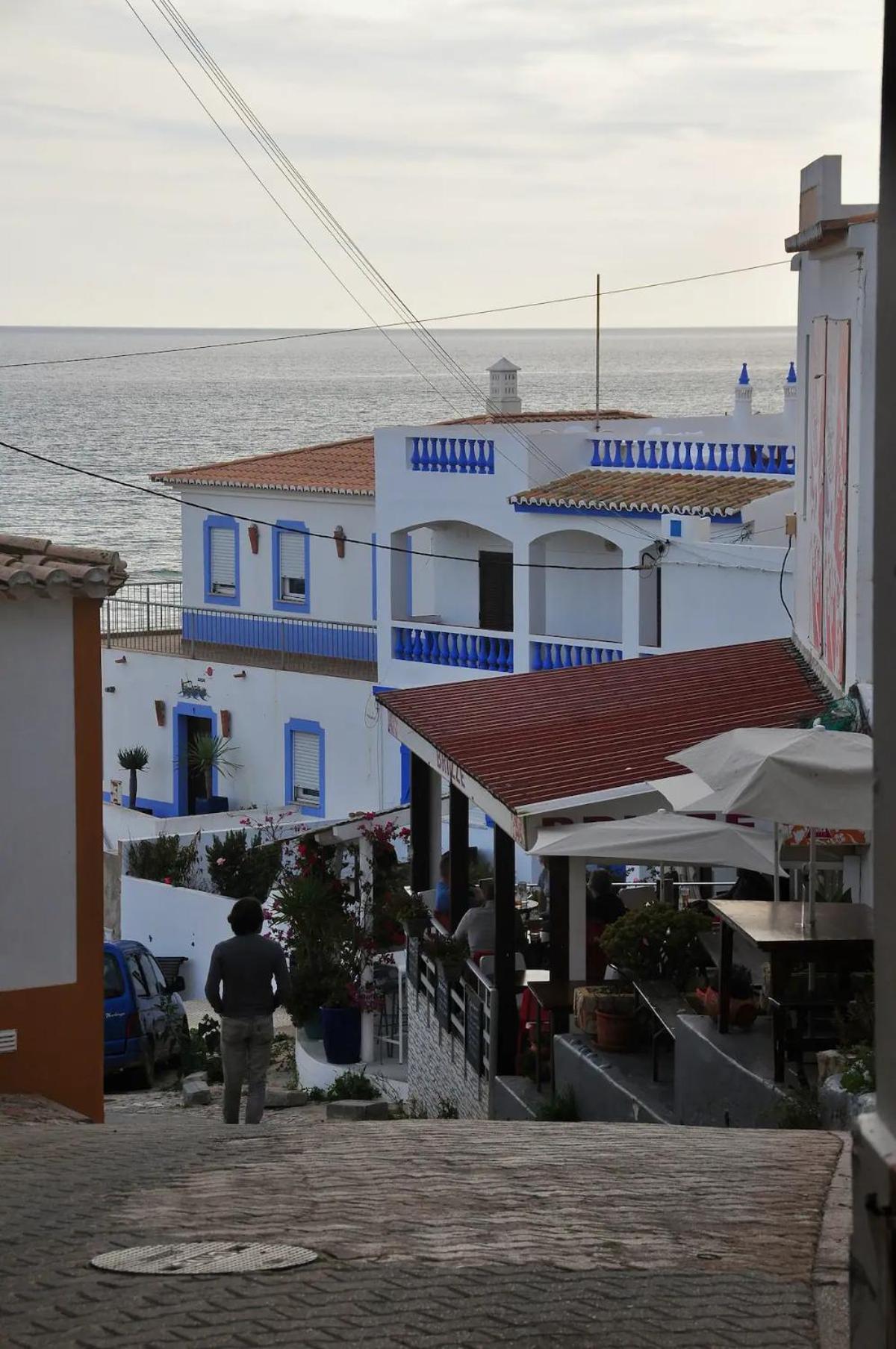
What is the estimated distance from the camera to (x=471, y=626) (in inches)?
1208

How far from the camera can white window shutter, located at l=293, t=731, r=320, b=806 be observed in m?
32.5

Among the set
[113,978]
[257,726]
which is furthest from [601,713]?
[257,726]

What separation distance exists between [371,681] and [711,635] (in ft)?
29.3

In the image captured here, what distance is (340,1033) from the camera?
1697cm

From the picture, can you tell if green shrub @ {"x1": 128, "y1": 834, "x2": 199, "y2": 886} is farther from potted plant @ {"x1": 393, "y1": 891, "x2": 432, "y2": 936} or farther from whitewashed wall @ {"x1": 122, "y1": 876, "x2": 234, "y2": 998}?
potted plant @ {"x1": 393, "y1": 891, "x2": 432, "y2": 936}

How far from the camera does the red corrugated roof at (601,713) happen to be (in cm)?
1286

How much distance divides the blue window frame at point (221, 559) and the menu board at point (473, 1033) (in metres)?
22.5

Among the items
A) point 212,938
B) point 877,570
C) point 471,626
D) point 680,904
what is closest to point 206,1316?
point 877,570

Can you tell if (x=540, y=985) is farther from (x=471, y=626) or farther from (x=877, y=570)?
(x=471, y=626)

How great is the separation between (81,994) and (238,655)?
23454 millimetres

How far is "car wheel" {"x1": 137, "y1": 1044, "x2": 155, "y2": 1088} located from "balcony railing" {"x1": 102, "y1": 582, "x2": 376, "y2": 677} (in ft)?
47.9

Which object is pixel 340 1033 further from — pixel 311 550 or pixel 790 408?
pixel 311 550

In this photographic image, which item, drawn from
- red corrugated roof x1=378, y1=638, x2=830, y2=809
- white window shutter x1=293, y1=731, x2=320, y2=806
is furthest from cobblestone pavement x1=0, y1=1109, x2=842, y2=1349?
white window shutter x1=293, y1=731, x2=320, y2=806

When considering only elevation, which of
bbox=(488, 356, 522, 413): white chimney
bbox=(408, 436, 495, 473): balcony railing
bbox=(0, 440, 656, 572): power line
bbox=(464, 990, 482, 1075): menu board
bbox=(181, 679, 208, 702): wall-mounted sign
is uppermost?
bbox=(488, 356, 522, 413): white chimney
